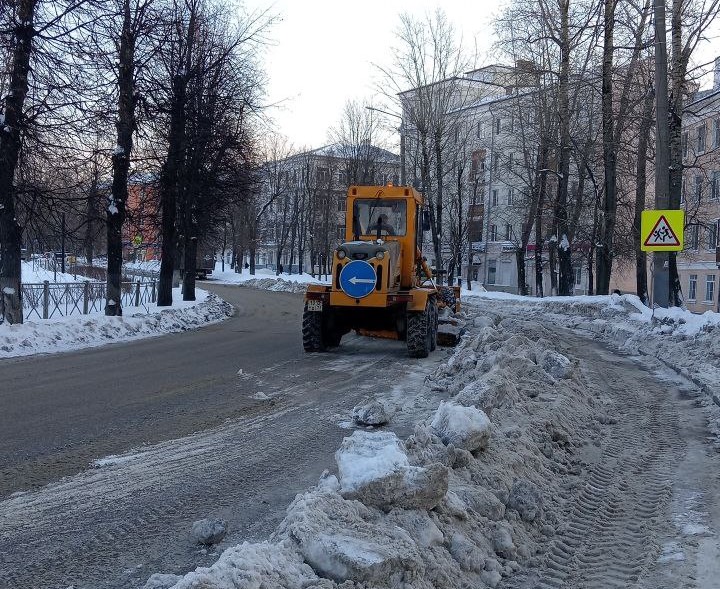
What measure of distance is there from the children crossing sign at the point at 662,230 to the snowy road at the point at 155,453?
624cm

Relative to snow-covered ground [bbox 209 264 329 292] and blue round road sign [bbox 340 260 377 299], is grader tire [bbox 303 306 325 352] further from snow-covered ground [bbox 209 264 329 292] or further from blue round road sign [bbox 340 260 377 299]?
snow-covered ground [bbox 209 264 329 292]

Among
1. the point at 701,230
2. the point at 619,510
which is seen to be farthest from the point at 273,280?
the point at 619,510

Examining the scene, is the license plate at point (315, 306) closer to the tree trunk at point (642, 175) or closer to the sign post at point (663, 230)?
the sign post at point (663, 230)

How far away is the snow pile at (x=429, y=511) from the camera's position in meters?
3.54

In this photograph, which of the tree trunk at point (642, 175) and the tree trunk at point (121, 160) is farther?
the tree trunk at point (642, 175)

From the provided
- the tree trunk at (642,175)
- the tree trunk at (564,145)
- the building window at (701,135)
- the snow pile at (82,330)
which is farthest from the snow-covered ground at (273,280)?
the snow pile at (82,330)

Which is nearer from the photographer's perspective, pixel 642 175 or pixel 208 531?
pixel 208 531

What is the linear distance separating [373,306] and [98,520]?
367 inches

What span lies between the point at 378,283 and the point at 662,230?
6614 mm

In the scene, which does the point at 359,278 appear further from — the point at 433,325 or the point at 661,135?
the point at 661,135

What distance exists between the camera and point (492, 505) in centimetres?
477

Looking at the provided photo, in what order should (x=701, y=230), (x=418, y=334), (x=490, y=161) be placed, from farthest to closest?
(x=490, y=161) < (x=701, y=230) < (x=418, y=334)

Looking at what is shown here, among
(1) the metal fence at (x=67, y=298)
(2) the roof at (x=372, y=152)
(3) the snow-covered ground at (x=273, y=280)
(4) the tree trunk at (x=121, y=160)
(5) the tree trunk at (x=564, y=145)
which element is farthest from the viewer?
(3) the snow-covered ground at (x=273, y=280)

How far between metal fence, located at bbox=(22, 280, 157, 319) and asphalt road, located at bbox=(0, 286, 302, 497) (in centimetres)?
384
